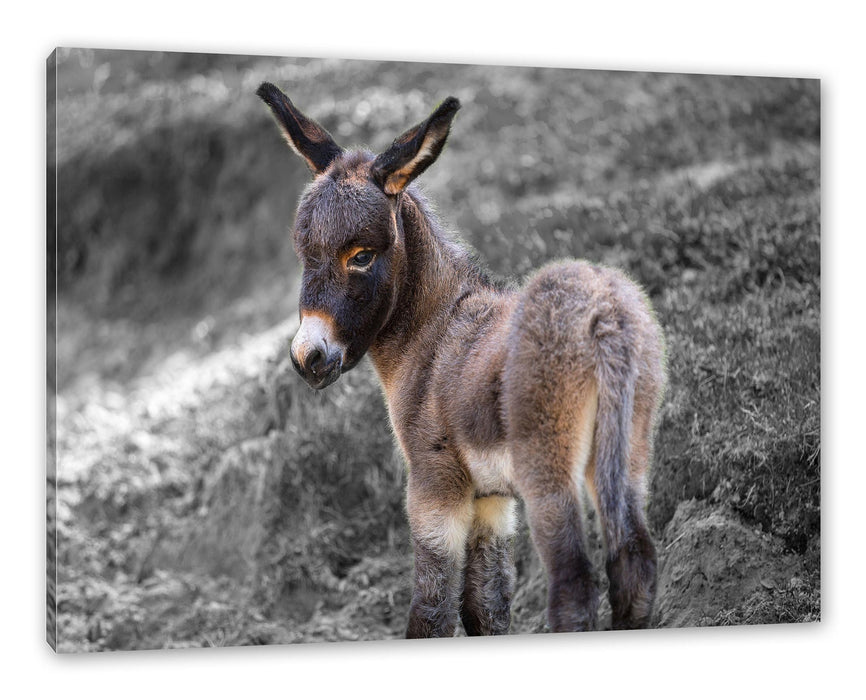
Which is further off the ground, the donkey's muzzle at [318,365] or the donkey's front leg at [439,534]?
the donkey's muzzle at [318,365]

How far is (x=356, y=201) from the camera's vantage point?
3494mm

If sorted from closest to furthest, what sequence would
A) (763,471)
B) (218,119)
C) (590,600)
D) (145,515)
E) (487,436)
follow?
Result: (590,600) < (487,436) < (763,471) < (145,515) < (218,119)

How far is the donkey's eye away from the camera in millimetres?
Answer: 3479

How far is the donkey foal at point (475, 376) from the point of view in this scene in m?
3.09

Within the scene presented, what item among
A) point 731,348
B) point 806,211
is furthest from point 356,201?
point 806,211

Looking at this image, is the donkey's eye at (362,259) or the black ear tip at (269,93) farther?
the black ear tip at (269,93)

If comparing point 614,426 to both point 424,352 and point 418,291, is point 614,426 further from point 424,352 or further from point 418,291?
point 418,291

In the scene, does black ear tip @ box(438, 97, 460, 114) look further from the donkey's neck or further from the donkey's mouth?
the donkey's mouth

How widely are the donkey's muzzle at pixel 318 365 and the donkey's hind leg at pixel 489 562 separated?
2.17ft

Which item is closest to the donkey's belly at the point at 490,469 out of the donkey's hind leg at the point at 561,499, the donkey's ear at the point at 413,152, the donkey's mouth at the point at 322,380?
the donkey's hind leg at the point at 561,499

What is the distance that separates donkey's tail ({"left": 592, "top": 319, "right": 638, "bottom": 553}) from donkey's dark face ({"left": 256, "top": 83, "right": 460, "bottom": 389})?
2.66 feet

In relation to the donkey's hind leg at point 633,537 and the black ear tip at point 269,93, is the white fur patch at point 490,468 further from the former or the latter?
the black ear tip at point 269,93

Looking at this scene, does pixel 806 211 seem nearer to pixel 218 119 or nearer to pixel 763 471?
pixel 763 471

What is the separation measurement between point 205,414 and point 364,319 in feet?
7.88
